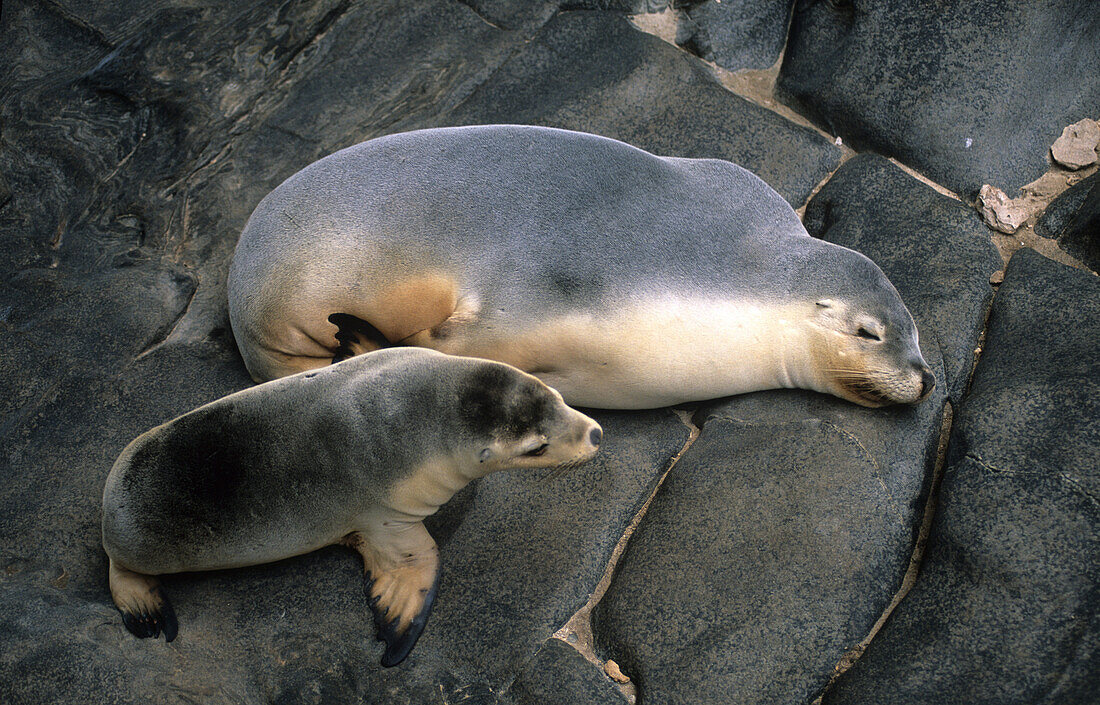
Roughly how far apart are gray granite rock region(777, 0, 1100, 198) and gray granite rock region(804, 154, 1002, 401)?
31 centimetres

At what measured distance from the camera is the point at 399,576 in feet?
11.6

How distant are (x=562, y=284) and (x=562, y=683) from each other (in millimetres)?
1633

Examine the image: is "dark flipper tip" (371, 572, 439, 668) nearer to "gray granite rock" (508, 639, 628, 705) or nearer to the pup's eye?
"gray granite rock" (508, 639, 628, 705)

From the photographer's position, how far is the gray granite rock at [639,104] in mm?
5156

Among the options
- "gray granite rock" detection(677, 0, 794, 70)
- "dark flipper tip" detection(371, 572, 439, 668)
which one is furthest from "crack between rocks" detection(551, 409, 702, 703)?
"gray granite rock" detection(677, 0, 794, 70)

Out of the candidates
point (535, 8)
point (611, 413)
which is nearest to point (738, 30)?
point (535, 8)

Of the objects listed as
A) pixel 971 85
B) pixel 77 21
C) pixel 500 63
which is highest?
pixel 971 85

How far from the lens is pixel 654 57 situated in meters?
5.55

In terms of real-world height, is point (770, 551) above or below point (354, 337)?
below

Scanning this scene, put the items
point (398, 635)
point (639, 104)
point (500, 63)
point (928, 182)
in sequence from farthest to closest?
point (500, 63) < point (639, 104) < point (928, 182) < point (398, 635)

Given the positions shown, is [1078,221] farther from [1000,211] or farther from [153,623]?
[153,623]

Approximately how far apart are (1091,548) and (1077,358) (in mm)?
984

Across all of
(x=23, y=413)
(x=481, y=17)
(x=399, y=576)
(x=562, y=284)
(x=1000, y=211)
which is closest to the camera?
(x=399, y=576)

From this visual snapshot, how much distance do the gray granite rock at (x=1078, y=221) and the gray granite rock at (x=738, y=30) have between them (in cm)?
199
